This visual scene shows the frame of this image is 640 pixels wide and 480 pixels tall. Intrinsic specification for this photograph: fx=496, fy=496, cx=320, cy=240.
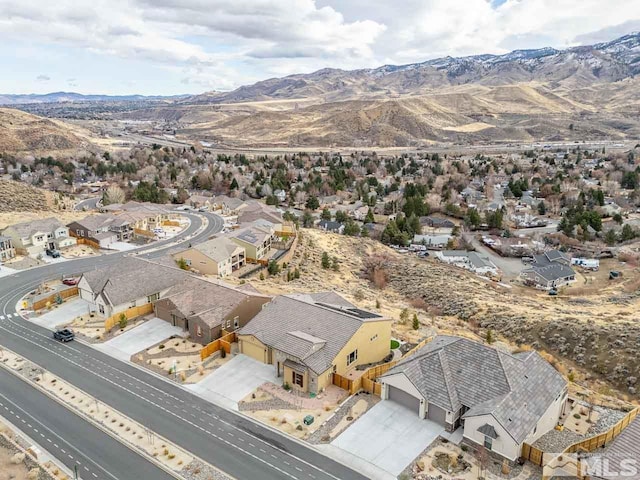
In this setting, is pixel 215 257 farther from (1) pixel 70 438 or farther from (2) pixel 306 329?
(1) pixel 70 438

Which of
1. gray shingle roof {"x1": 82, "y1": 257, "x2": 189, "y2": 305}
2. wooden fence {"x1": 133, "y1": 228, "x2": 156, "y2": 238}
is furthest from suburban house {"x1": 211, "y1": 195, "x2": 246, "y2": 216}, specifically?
gray shingle roof {"x1": 82, "y1": 257, "x2": 189, "y2": 305}

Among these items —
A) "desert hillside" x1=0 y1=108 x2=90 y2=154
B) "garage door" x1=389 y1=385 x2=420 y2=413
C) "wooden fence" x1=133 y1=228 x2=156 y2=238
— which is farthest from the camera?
"desert hillside" x1=0 y1=108 x2=90 y2=154

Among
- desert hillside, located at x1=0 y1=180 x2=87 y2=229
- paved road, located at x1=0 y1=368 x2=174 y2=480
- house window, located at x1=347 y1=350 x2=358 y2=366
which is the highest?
desert hillside, located at x1=0 y1=180 x2=87 y2=229

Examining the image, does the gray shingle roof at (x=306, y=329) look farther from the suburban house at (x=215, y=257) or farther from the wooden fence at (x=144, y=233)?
the wooden fence at (x=144, y=233)

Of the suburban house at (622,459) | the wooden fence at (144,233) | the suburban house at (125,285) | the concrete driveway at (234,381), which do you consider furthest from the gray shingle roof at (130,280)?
the suburban house at (622,459)

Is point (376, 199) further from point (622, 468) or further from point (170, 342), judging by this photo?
point (622, 468)

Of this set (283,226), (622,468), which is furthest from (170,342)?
(283,226)

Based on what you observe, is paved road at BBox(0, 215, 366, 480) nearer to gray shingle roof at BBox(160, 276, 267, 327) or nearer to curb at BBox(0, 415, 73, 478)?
curb at BBox(0, 415, 73, 478)
